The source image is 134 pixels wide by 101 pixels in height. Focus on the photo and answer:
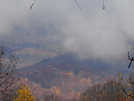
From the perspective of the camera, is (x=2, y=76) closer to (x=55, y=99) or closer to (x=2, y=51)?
(x=2, y=51)

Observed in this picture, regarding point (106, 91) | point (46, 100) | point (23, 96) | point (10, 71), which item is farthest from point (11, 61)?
point (46, 100)

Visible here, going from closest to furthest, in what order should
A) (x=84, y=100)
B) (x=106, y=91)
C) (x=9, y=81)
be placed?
(x=9, y=81)
(x=106, y=91)
(x=84, y=100)

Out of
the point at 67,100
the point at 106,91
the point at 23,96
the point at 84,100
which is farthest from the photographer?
the point at 67,100

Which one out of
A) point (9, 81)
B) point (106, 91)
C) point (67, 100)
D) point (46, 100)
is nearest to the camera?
point (9, 81)

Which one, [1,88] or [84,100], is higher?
A: [1,88]

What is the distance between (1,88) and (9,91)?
91cm

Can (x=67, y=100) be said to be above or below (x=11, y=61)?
below

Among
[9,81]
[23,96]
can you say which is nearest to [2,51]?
[9,81]

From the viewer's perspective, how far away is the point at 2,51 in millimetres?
10531

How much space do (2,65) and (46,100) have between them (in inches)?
3990

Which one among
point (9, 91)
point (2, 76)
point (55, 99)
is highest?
point (2, 76)

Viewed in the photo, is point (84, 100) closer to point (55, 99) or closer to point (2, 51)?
point (55, 99)

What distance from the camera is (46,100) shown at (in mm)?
109000

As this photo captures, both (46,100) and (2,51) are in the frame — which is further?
(46,100)
